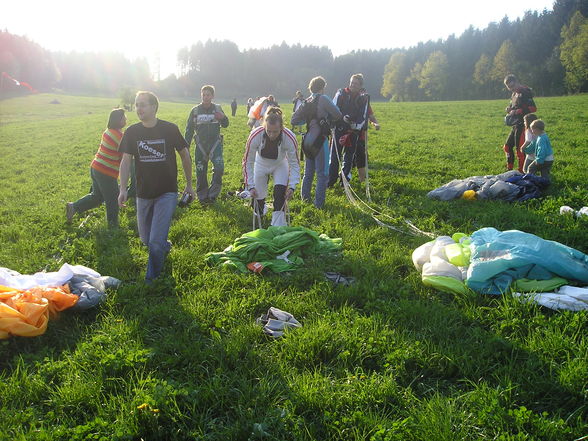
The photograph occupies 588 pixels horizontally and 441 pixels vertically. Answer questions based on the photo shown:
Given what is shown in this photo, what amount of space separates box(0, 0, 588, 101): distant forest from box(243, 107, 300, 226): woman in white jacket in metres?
56.1

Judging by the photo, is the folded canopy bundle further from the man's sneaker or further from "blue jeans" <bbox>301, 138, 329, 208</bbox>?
the man's sneaker

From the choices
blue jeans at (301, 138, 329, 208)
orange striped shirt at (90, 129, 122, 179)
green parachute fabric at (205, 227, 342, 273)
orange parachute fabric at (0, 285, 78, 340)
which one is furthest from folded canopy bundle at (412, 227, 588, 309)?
orange striped shirt at (90, 129, 122, 179)

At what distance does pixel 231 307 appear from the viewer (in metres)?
4.18

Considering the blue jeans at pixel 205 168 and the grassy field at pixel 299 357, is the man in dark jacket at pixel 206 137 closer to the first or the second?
the blue jeans at pixel 205 168

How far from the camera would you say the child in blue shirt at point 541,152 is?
27.7 ft

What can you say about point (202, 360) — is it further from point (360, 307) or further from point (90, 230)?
point (90, 230)

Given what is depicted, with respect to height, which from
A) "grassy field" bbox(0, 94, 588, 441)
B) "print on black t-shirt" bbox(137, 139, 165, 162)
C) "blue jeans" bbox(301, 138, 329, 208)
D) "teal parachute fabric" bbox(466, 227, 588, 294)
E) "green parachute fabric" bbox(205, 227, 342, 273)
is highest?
"print on black t-shirt" bbox(137, 139, 165, 162)

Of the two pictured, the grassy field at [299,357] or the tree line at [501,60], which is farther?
the tree line at [501,60]

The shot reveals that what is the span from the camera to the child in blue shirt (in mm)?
8453

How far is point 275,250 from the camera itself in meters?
5.41

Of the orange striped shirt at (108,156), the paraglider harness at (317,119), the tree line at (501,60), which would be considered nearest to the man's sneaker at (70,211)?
the orange striped shirt at (108,156)

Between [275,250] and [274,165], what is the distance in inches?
61.3

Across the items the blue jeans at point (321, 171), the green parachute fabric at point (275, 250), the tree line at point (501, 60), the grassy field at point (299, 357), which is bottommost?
the grassy field at point (299, 357)

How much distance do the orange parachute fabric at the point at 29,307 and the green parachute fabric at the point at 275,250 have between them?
1843mm
